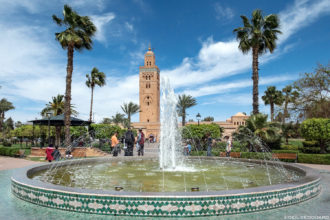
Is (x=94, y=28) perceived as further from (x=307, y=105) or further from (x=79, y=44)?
(x=307, y=105)

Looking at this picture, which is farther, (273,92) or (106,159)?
(273,92)

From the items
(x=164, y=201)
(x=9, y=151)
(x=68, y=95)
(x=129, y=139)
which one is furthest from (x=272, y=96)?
(x=164, y=201)

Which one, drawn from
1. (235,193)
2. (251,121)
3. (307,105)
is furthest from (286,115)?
(235,193)

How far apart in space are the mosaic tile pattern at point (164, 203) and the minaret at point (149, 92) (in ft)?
207

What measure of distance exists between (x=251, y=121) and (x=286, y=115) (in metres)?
12.9

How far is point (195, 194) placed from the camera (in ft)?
12.6

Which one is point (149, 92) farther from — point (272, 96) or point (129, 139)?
point (129, 139)

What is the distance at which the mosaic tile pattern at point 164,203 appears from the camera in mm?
3738

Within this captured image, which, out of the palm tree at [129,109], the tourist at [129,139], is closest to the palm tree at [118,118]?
the palm tree at [129,109]

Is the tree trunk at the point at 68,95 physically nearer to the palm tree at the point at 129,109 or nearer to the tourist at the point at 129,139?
the tourist at the point at 129,139

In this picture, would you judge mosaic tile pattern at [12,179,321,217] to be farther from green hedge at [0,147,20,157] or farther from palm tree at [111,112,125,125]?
palm tree at [111,112,125,125]

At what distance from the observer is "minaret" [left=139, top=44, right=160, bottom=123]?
222ft

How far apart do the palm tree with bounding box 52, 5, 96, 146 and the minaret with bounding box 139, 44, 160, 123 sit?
160 feet

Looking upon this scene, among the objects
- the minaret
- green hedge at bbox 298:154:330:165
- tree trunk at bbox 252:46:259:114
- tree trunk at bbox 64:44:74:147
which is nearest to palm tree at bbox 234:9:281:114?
tree trunk at bbox 252:46:259:114
